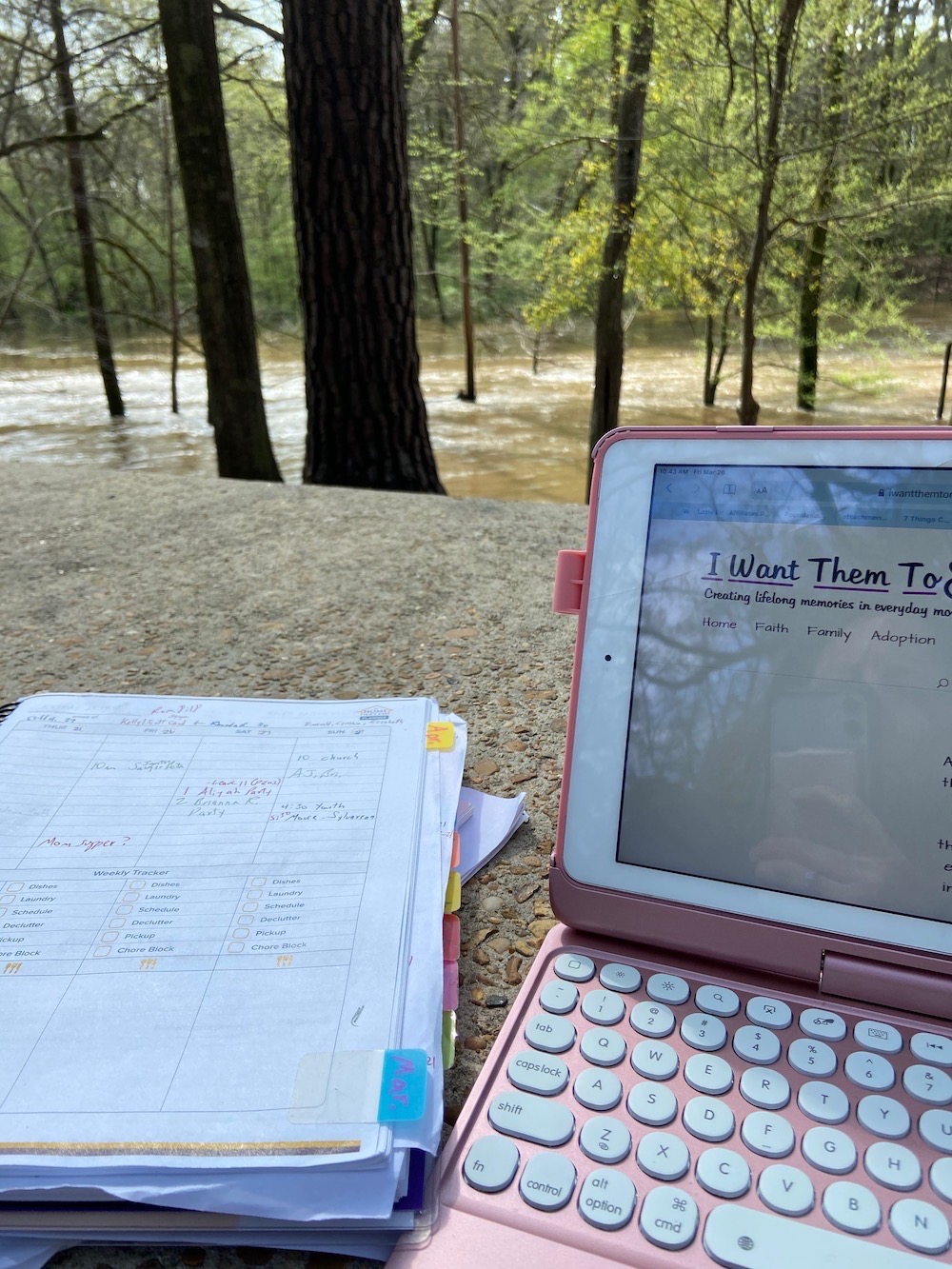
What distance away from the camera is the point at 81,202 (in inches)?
265

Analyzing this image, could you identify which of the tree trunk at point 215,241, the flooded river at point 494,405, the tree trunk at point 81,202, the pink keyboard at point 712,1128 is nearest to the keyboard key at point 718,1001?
the pink keyboard at point 712,1128

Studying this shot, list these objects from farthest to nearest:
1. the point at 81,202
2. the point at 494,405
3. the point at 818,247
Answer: the point at 494,405 → the point at 818,247 → the point at 81,202

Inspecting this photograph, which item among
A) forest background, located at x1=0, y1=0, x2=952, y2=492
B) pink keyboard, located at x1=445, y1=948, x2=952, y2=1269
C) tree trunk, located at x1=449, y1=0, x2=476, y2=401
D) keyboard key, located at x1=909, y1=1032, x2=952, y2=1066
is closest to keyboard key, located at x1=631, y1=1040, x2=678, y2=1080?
pink keyboard, located at x1=445, y1=948, x2=952, y2=1269

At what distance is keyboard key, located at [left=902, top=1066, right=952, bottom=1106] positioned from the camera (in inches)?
13.6

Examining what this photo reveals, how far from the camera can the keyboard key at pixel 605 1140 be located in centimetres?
34

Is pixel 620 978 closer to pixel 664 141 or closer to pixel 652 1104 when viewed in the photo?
pixel 652 1104

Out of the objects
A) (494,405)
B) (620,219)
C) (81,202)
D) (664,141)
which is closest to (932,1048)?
(620,219)

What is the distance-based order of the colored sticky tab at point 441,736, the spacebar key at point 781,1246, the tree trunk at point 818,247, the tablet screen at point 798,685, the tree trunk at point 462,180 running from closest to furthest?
the spacebar key at point 781,1246 < the tablet screen at point 798,685 < the colored sticky tab at point 441,736 < the tree trunk at point 818,247 < the tree trunk at point 462,180

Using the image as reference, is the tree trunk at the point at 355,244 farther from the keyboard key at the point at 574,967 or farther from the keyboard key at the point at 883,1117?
the keyboard key at the point at 883,1117

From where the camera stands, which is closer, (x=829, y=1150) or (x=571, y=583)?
(x=829, y=1150)

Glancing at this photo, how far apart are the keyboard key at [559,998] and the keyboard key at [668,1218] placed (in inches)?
3.5

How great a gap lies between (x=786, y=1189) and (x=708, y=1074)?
5cm

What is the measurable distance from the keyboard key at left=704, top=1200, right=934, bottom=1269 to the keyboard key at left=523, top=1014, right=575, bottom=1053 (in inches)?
3.5

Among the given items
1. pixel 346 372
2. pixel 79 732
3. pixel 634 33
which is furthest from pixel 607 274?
pixel 79 732
